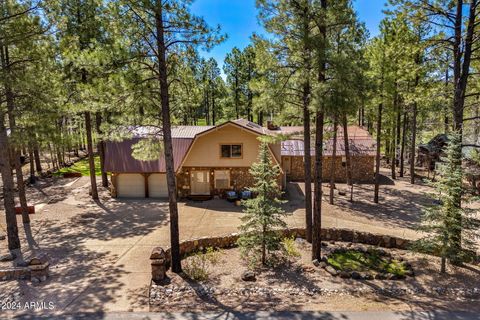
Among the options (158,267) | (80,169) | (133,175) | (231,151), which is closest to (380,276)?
(158,267)

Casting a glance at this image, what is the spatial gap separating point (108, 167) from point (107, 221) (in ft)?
18.8

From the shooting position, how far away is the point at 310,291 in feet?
28.9

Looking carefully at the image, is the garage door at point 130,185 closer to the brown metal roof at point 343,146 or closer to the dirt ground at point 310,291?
the brown metal roof at point 343,146

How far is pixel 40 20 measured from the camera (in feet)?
34.9

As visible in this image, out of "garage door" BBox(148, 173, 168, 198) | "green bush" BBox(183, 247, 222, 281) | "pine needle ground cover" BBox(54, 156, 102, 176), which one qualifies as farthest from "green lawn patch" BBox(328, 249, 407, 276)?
"pine needle ground cover" BBox(54, 156, 102, 176)

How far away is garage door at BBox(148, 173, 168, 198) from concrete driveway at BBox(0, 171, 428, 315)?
1.11 meters

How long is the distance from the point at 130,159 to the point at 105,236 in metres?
7.73

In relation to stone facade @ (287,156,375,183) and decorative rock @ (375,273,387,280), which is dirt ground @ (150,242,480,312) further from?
stone facade @ (287,156,375,183)

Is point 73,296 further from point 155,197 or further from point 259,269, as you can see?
point 155,197

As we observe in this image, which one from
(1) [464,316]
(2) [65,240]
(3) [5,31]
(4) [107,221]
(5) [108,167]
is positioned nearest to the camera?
(1) [464,316]

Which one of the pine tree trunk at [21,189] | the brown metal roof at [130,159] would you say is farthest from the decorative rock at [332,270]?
the pine tree trunk at [21,189]

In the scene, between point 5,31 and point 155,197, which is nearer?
point 5,31

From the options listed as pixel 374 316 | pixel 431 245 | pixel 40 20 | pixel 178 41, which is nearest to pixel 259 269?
pixel 374 316

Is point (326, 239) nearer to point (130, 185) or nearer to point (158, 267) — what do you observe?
point (158, 267)
